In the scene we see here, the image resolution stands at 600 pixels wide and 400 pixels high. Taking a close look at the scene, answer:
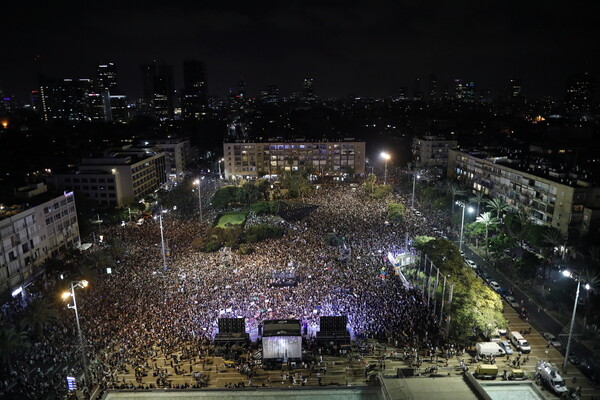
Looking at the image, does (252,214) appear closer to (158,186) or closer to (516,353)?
(158,186)

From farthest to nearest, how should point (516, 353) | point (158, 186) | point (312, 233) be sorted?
1. point (158, 186)
2. point (312, 233)
3. point (516, 353)

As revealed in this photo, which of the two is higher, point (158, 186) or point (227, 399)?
point (227, 399)

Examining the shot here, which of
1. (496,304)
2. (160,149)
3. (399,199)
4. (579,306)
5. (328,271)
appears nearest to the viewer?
(496,304)

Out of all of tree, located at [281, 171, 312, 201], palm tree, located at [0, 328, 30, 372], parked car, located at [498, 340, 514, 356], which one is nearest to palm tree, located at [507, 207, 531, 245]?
parked car, located at [498, 340, 514, 356]

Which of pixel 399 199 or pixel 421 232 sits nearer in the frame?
pixel 421 232

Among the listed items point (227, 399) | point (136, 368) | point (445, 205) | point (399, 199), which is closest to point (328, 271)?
point (136, 368)

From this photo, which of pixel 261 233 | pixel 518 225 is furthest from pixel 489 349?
pixel 261 233

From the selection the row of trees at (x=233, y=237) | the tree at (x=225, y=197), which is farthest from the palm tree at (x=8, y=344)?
the tree at (x=225, y=197)
